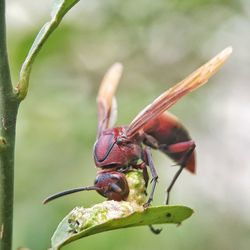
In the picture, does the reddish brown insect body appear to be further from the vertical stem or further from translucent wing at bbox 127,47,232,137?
the vertical stem

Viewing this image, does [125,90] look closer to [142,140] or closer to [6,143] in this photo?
[142,140]

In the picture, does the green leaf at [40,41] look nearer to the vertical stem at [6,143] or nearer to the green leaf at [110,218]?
the vertical stem at [6,143]

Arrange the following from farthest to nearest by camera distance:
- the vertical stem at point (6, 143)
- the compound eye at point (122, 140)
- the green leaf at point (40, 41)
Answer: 1. the compound eye at point (122, 140)
2. the green leaf at point (40, 41)
3. the vertical stem at point (6, 143)

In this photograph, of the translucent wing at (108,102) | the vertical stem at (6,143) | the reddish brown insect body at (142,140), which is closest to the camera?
the vertical stem at (6,143)

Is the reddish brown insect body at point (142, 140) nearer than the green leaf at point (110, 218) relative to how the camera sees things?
No

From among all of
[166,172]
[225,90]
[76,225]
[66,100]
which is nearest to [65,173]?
[66,100]

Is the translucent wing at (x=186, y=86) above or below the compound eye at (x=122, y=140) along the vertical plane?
above

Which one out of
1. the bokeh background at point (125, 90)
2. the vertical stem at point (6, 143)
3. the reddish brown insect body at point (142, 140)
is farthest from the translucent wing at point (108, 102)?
the vertical stem at point (6, 143)

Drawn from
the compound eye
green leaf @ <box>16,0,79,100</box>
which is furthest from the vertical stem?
the compound eye

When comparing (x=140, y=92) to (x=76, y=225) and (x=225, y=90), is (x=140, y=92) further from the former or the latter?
(x=76, y=225)
